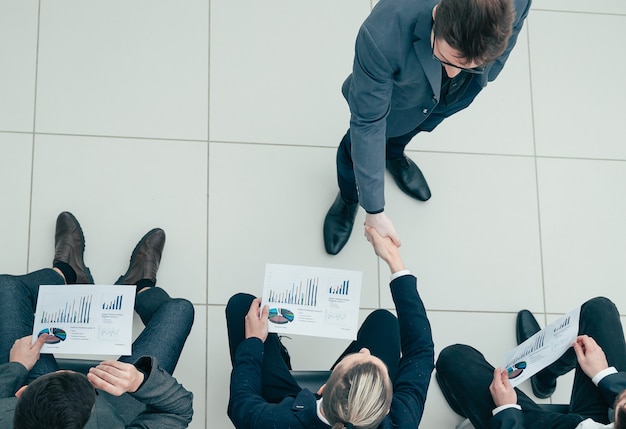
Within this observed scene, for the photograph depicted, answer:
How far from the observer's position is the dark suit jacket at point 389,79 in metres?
1.93

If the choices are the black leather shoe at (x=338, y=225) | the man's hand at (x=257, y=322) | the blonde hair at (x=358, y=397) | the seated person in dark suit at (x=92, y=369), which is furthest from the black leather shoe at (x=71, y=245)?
the blonde hair at (x=358, y=397)

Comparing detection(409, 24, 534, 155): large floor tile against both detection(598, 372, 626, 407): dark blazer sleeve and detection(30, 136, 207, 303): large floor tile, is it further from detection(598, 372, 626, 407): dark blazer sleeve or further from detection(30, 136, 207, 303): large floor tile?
detection(598, 372, 626, 407): dark blazer sleeve

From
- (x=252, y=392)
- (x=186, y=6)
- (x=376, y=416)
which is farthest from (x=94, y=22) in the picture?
(x=376, y=416)

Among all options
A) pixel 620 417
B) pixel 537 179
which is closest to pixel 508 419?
pixel 620 417

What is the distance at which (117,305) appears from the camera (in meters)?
2.45

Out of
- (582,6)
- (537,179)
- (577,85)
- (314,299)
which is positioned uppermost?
(582,6)

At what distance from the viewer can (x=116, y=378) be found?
1.96 m

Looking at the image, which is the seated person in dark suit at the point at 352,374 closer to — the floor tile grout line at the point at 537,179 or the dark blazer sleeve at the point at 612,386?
the dark blazer sleeve at the point at 612,386

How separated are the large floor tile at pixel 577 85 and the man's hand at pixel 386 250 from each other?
1125 mm

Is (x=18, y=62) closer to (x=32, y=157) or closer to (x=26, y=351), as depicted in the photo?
(x=32, y=157)

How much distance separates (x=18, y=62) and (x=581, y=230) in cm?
229

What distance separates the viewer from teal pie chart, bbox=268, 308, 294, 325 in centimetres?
242

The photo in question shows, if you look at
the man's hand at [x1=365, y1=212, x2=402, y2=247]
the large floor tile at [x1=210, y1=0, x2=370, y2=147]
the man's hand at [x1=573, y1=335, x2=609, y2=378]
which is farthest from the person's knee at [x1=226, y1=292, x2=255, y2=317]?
the man's hand at [x1=573, y1=335, x2=609, y2=378]

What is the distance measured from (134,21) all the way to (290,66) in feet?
2.09
